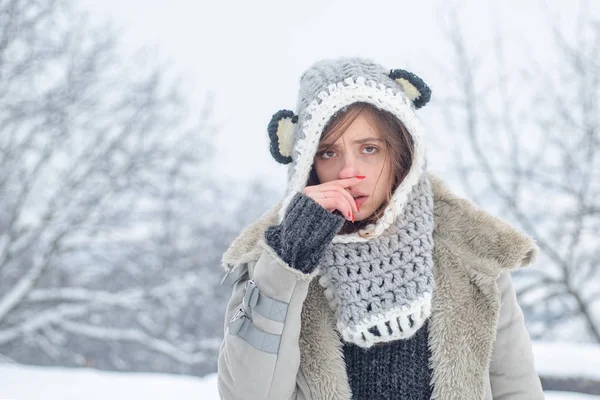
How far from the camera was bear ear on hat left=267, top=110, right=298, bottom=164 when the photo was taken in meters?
1.80

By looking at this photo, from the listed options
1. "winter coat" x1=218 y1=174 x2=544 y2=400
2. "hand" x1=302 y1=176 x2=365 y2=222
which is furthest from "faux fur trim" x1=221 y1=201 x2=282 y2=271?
"hand" x1=302 y1=176 x2=365 y2=222

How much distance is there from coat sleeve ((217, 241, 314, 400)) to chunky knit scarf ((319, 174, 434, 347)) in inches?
5.7

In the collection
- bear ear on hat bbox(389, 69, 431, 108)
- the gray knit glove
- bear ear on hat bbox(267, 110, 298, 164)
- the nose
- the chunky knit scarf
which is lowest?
the chunky knit scarf

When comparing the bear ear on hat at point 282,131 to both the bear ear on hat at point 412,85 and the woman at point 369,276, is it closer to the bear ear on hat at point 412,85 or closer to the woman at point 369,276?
the woman at point 369,276

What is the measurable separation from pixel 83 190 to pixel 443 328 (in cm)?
1167

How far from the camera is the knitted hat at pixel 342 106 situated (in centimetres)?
164

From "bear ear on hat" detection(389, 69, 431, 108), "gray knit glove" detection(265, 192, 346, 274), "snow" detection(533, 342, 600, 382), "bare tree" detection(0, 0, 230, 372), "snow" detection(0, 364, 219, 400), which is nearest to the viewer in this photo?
"gray knit glove" detection(265, 192, 346, 274)

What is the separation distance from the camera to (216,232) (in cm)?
1822

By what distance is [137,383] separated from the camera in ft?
13.5

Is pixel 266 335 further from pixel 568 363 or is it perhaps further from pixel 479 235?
pixel 568 363

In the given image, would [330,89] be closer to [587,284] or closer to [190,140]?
[587,284]

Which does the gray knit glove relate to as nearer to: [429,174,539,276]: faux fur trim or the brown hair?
the brown hair

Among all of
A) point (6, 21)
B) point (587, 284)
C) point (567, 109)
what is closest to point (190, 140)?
point (6, 21)

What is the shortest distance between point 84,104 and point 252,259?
10818 millimetres
